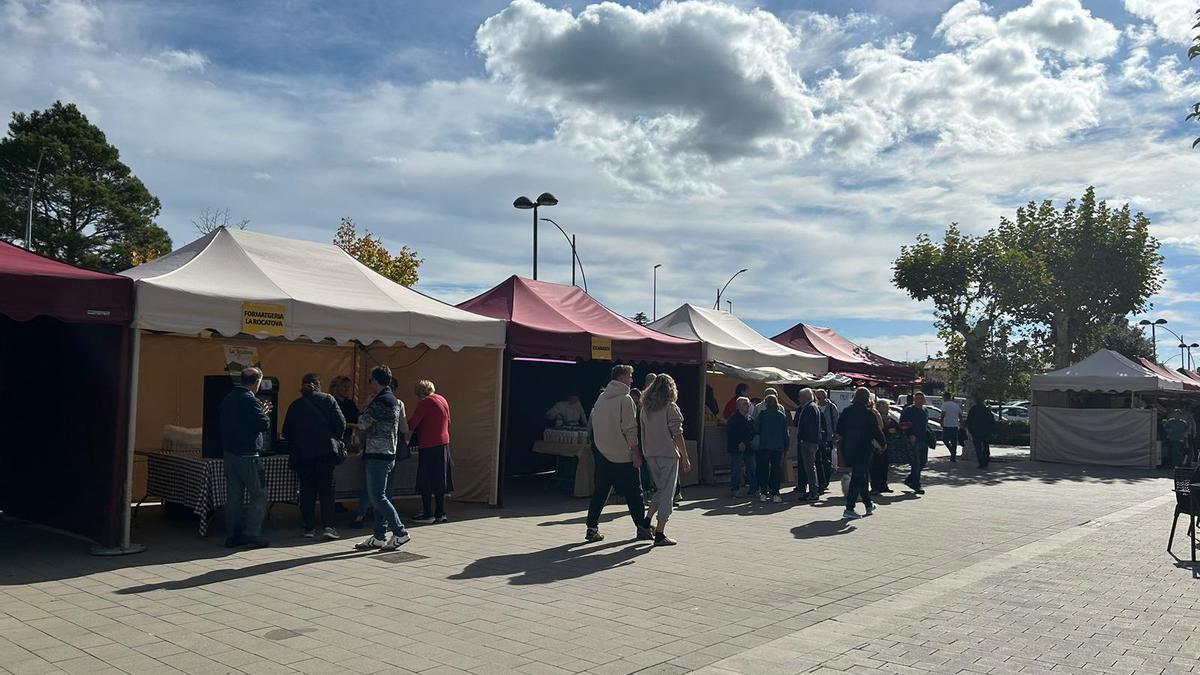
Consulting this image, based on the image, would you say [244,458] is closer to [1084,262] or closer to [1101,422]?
[1101,422]

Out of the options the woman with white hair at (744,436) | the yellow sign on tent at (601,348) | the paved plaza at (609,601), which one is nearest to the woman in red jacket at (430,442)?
the paved plaza at (609,601)

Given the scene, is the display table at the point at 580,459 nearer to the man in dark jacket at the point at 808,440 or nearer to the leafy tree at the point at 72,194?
the man in dark jacket at the point at 808,440

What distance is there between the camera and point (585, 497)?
42.7 feet

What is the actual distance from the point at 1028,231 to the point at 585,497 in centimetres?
2468

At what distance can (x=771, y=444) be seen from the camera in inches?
501

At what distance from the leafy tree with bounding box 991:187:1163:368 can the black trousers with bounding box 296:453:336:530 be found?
26206 mm

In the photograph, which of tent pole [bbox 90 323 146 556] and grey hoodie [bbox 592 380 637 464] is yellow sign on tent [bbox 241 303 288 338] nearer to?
tent pole [bbox 90 323 146 556]

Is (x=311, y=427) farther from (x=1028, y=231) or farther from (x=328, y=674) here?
(x=1028, y=231)

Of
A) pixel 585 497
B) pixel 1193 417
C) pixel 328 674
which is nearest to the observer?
pixel 328 674

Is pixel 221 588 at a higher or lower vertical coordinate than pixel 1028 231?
lower

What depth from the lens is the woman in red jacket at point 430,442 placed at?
9.88 m

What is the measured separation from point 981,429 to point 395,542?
15701 mm

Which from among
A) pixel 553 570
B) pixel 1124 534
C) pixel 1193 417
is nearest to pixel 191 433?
pixel 553 570

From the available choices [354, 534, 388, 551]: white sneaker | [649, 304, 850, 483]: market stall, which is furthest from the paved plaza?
[649, 304, 850, 483]: market stall
